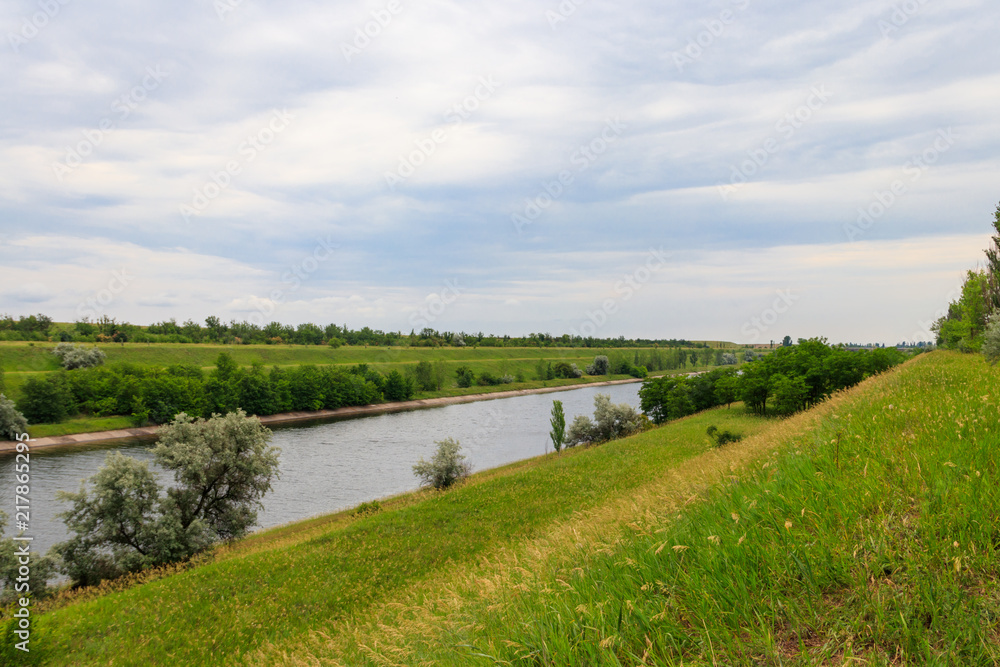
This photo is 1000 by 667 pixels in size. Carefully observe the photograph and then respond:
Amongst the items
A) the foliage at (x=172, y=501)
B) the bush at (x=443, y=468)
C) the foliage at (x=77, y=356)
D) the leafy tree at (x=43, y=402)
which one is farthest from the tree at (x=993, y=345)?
the foliage at (x=77, y=356)

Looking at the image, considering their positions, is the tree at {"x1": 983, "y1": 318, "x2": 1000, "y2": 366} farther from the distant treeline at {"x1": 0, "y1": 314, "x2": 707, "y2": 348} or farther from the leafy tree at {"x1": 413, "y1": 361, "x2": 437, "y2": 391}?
the distant treeline at {"x1": 0, "y1": 314, "x2": 707, "y2": 348}

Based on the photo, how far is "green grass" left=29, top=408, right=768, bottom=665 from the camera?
14.5 metres

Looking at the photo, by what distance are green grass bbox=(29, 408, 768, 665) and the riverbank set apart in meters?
33.6

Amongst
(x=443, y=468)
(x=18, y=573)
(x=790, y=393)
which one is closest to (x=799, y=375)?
(x=790, y=393)

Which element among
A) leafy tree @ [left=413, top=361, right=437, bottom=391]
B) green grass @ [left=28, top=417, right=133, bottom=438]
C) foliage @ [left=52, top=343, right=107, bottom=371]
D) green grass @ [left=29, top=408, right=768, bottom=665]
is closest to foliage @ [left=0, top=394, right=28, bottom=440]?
green grass @ [left=28, top=417, right=133, bottom=438]

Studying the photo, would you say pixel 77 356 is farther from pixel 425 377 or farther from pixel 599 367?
pixel 599 367

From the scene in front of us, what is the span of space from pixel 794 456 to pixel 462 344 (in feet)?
627

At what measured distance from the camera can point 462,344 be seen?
196m

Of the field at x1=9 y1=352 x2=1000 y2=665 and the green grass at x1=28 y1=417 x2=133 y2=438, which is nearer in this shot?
the field at x1=9 y1=352 x2=1000 y2=665

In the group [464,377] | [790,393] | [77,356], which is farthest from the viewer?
[464,377]

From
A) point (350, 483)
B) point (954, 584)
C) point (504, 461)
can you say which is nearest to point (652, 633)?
point (954, 584)

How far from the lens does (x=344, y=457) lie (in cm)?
5788

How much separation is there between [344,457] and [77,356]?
6466 cm

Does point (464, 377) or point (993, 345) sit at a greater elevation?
point (993, 345)
